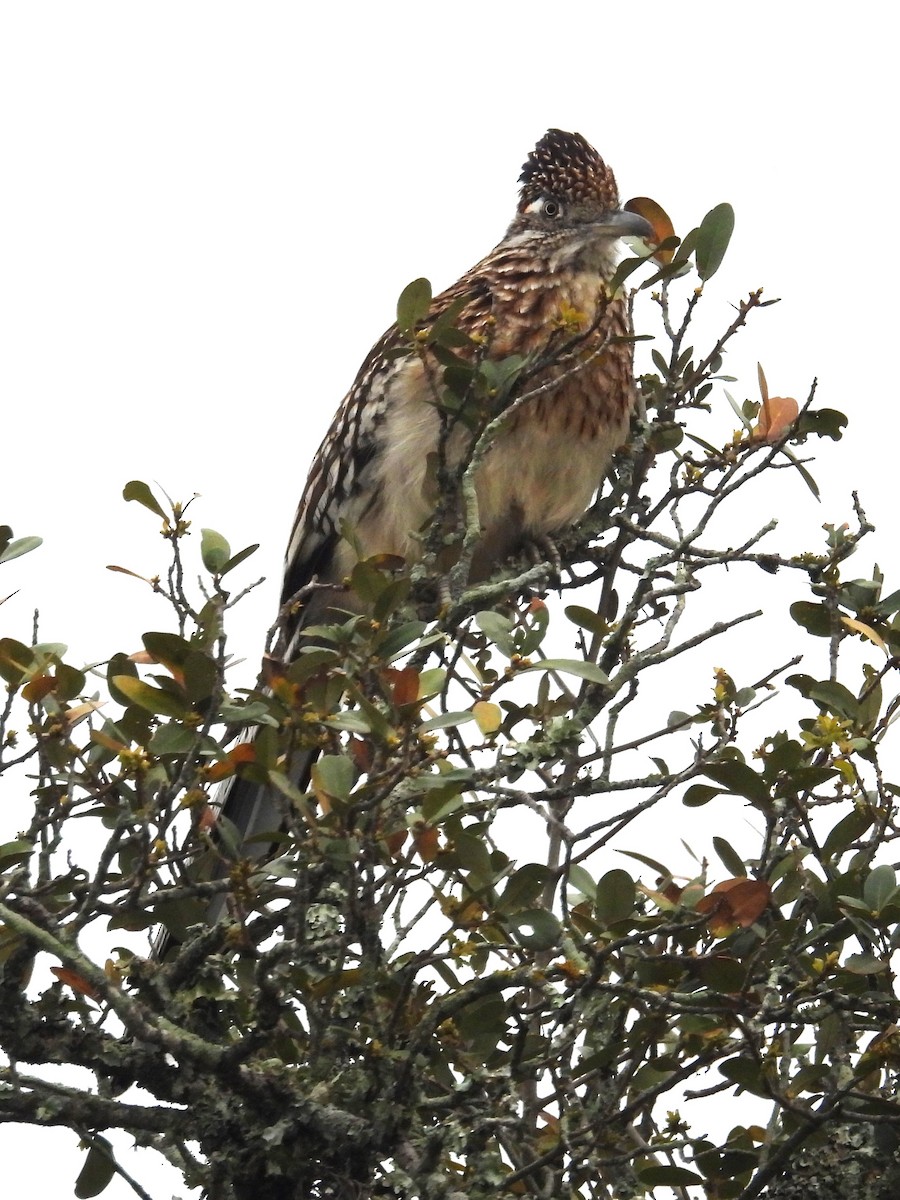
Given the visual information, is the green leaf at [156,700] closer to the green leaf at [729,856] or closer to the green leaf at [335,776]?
the green leaf at [335,776]

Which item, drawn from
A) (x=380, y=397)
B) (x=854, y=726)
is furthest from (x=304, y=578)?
(x=854, y=726)

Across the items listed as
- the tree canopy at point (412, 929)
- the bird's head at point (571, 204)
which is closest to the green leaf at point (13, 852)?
the tree canopy at point (412, 929)

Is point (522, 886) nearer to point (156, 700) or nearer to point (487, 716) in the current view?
point (487, 716)

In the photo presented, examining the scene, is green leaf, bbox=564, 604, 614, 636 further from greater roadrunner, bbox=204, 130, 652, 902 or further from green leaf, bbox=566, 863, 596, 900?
greater roadrunner, bbox=204, 130, 652, 902

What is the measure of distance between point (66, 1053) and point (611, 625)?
1298 millimetres

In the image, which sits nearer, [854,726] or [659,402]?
[854,726]

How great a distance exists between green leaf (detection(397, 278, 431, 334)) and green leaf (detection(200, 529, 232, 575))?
25.7 inches

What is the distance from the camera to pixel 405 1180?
2459mm

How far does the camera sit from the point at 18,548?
3.00 metres

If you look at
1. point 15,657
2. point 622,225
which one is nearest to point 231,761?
point 15,657

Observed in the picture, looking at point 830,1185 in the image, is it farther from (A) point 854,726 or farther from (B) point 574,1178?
(A) point 854,726

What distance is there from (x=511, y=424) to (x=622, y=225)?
1.35 meters

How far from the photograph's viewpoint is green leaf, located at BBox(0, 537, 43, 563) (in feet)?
9.79

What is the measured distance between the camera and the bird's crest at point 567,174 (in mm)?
5512
